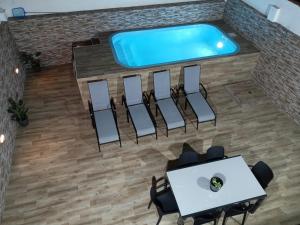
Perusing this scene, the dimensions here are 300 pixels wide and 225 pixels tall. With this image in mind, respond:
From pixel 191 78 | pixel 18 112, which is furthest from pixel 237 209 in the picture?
pixel 18 112

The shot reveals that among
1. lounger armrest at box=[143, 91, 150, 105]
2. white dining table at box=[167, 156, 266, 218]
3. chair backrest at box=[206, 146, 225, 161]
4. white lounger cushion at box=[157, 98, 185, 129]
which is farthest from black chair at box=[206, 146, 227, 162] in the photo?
lounger armrest at box=[143, 91, 150, 105]

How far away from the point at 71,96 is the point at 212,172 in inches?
160

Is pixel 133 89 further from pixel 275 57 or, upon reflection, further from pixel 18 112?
pixel 275 57

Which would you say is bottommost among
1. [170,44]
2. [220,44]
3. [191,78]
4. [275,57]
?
[170,44]

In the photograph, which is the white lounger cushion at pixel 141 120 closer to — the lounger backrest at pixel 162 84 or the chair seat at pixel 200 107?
the lounger backrest at pixel 162 84

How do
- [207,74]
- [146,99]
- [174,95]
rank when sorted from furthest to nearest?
[207,74] < [174,95] < [146,99]

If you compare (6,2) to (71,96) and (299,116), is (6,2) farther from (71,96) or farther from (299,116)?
(299,116)

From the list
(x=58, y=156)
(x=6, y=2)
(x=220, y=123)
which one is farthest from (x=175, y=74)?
(x=6, y=2)

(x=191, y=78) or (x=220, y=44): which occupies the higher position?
(x=191, y=78)

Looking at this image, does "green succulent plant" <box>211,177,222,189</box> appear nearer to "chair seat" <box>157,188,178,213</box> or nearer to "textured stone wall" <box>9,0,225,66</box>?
"chair seat" <box>157,188,178,213</box>

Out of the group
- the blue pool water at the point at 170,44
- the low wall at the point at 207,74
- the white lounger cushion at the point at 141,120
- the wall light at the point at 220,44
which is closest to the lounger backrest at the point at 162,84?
the low wall at the point at 207,74

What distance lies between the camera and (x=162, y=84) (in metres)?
5.98

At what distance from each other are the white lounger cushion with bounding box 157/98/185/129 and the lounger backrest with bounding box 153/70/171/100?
0.46 ft

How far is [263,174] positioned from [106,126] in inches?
116
